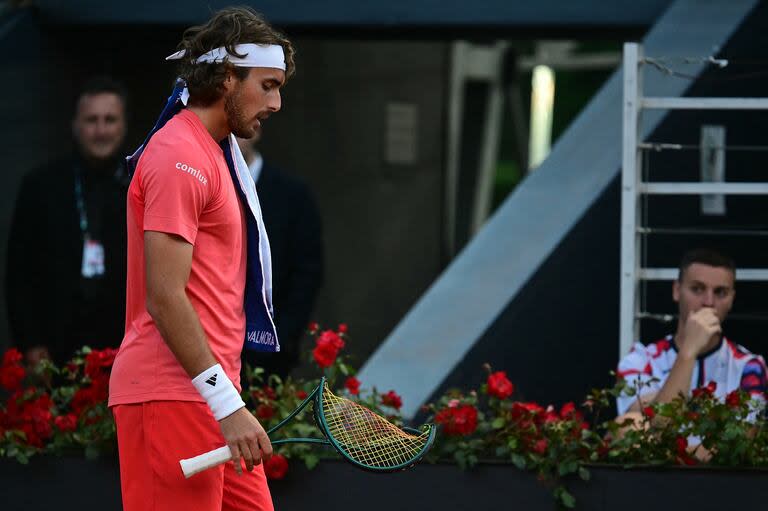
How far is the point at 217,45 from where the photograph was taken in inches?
145

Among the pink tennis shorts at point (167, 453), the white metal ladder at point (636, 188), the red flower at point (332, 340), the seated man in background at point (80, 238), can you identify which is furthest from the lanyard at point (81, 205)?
the pink tennis shorts at point (167, 453)

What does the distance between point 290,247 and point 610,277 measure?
153cm

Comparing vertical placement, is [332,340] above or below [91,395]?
above

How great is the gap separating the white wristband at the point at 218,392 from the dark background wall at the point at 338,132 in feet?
17.5

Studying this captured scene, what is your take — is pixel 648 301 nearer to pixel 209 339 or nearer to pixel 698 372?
pixel 698 372

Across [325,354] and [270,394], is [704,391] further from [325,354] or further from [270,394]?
[270,394]

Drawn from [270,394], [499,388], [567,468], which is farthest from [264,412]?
[567,468]

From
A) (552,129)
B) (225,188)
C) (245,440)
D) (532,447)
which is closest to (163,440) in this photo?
(245,440)

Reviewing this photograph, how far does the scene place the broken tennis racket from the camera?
12.2ft

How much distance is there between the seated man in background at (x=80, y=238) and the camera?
686cm

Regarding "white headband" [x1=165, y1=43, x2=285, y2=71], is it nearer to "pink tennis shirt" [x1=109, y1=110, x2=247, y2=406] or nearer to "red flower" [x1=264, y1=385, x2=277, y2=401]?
"pink tennis shirt" [x1=109, y1=110, x2=247, y2=406]

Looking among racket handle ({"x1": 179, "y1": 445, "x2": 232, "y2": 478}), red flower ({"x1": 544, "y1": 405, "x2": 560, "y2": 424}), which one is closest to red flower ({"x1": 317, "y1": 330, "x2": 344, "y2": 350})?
red flower ({"x1": 544, "y1": 405, "x2": 560, "y2": 424})

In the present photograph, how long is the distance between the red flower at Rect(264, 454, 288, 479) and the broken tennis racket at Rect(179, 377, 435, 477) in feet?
3.58

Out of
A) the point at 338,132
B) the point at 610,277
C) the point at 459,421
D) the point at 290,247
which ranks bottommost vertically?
the point at 459,421
